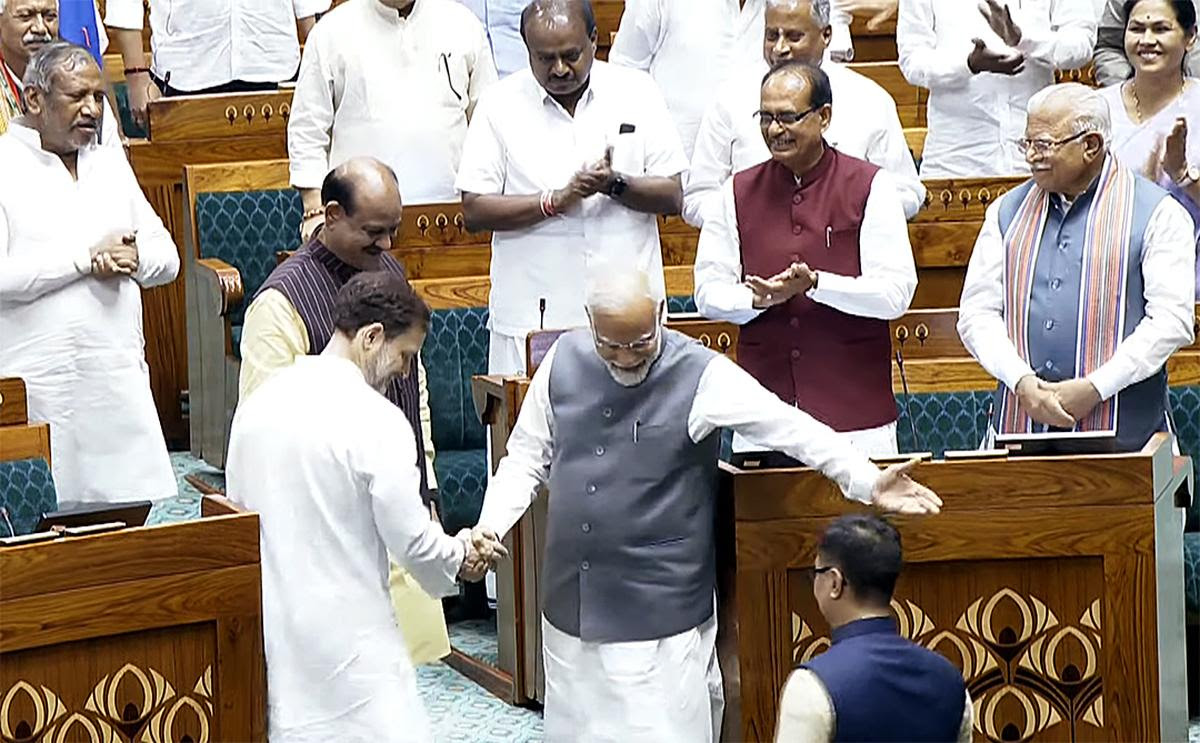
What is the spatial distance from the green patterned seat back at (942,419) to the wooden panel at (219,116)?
8.35 feet

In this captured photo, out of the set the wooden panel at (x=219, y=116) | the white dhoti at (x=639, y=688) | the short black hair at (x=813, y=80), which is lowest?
the white dhoti at (x=639, y=688)

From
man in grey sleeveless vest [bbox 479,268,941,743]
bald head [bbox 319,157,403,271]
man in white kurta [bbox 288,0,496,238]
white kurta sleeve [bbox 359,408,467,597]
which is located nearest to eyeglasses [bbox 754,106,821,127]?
man in grey sleeveless vest [bbox 479,268,941,743]

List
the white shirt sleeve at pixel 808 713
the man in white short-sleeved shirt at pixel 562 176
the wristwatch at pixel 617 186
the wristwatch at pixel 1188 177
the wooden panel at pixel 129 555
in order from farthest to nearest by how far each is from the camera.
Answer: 1. the wristwatch at pixel 1188 177
2. the man in white short-sleeved shirt at pixel 562 176
3. the wristwatch at pixel 617 186
4. the wooden panel at pixel 129 555
5. the white shirt sleeve at pixel 808 713

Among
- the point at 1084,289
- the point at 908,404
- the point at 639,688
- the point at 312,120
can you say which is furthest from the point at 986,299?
the point at 312,120

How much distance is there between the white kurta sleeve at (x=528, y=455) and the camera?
4.34 meters

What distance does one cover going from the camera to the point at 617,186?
535 cm

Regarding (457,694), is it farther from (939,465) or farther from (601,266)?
(939,465)

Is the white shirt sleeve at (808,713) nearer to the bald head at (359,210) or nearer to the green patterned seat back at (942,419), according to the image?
the bald head at (359,210)

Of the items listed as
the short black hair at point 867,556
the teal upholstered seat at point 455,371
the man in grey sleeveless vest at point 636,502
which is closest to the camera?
the short black hair at point 867,556

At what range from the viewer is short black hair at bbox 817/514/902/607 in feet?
11.2

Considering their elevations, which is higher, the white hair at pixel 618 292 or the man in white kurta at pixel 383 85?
the man in white kurta at pixel 383 85

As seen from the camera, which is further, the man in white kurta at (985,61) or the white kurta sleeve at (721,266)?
the man in white kurta at (985,61)

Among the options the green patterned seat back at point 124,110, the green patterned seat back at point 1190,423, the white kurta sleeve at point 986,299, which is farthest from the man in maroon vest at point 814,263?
the green patterned seat back at point 124,110

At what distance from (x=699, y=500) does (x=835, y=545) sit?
0.80m
